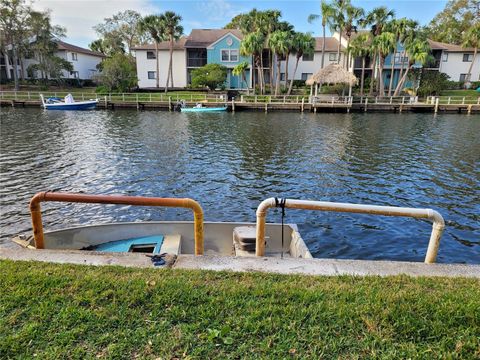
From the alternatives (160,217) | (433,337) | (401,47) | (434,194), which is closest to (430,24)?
(401,47)

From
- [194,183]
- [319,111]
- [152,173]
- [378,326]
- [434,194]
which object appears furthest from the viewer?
[319,111]

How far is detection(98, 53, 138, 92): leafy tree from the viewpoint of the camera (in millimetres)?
47781

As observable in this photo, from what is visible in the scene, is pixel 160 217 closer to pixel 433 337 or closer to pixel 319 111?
pixel 433 337

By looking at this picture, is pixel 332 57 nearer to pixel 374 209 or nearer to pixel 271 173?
pixel 271 173

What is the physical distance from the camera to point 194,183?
47.2 feet

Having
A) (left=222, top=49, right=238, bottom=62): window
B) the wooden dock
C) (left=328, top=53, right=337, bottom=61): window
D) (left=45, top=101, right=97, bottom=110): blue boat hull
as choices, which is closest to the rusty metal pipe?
the wooden dock

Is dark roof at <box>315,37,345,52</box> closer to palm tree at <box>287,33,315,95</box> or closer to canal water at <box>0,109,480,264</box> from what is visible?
palm tree at <box>287,33,315,95</box>

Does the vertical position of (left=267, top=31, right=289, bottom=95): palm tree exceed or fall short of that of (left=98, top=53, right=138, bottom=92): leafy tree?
it exceeds it

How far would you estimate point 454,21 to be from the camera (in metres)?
65.2

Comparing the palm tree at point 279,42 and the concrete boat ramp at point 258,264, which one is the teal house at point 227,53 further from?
the concrete boat ramp at point 258,264

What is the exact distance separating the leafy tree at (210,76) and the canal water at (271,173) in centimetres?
1914

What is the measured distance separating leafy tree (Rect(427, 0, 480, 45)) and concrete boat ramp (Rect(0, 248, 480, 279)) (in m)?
72.3

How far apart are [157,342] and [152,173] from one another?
508 inches

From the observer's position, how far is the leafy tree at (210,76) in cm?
4719
